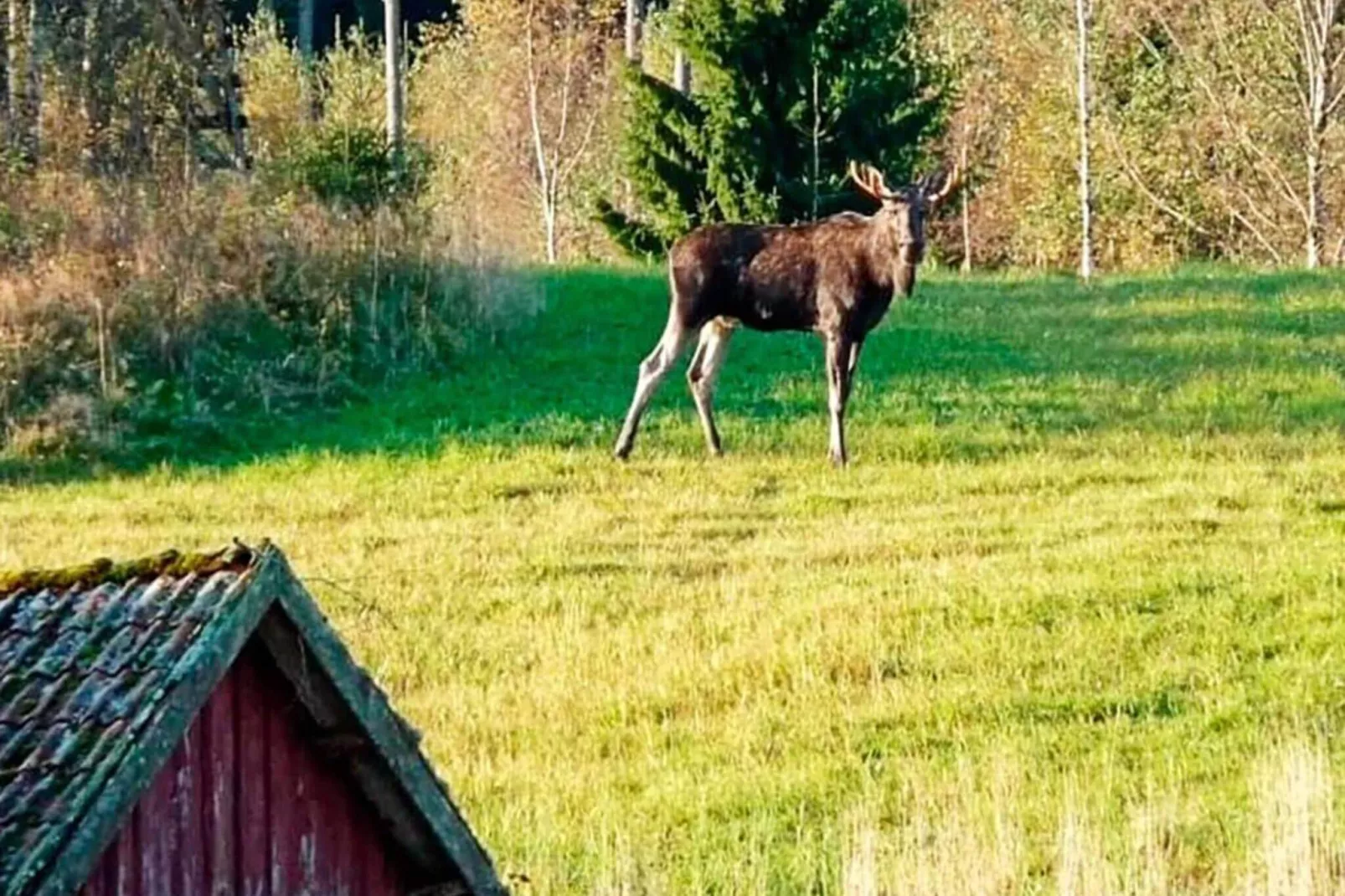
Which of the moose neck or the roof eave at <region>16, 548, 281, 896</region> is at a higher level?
the moose neck

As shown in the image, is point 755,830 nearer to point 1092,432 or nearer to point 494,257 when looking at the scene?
point 1092,432

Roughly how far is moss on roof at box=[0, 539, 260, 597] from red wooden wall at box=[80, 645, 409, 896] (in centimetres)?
16

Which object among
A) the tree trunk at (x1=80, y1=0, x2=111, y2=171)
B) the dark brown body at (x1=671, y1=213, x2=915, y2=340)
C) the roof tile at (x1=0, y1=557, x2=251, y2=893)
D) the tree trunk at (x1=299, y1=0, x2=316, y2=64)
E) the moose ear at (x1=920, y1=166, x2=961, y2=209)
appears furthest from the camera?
the tree trunk at (x1=299, y1=0, x2=316, y2=64)

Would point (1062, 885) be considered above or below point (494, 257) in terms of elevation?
below

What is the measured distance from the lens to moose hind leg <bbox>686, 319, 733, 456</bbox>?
2161 centimetres

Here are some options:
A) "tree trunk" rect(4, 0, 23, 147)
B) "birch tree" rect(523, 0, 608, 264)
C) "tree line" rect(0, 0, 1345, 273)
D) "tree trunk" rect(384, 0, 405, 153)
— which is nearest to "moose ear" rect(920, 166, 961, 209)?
"tree line" rect(0, 0, 1345, 273)

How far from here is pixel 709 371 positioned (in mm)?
22062

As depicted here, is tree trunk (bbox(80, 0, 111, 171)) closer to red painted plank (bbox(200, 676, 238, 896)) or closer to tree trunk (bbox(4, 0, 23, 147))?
tree trunk (bbox(4, 0, 23, 147))

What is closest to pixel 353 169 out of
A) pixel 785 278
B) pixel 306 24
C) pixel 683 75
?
pixel 785 278

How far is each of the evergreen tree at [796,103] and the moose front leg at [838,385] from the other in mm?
12660

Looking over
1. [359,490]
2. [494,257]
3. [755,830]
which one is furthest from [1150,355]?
[755,830]

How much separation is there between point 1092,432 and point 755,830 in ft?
35.7

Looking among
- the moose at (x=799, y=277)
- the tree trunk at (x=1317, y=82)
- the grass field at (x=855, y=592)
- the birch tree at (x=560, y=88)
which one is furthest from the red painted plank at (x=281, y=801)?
the birch tree at (x=560, y=88)

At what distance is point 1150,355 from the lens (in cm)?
2581
